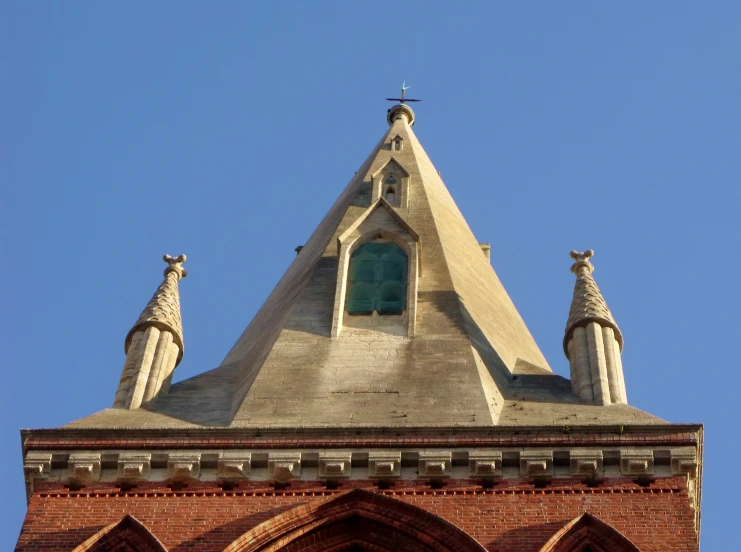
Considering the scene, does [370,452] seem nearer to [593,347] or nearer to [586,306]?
[593,347]

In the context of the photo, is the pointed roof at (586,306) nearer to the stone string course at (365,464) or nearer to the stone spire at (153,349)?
the stone string course at (365,464)

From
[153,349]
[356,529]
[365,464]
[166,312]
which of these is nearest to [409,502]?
[356,529]

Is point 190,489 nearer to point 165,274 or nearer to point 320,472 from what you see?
point 320,472

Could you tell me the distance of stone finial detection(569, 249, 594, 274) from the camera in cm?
4219

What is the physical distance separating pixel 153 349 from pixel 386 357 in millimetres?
3876

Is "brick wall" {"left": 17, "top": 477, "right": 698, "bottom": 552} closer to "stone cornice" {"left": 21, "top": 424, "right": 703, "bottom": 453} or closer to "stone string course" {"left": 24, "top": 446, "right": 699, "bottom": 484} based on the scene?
"stone string course" {"left": 24, "top": 446, "right": 699, "bottom": 484}

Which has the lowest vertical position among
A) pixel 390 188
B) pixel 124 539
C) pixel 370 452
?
pixel 124 539

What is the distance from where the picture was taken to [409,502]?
3431cm

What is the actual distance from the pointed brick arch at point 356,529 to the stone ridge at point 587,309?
6864 millimetres

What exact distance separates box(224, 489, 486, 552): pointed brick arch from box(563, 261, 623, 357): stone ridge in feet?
22.5

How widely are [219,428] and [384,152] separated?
1443cm

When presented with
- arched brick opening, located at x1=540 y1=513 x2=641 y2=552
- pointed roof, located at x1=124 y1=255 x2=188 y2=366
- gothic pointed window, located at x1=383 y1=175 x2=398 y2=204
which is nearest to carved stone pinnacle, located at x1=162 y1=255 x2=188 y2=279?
pointed roof, located at x1=124 y1=255 x2=188 y2=366

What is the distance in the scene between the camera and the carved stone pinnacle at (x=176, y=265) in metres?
42.2

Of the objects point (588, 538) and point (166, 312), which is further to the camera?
point (166, 312)
